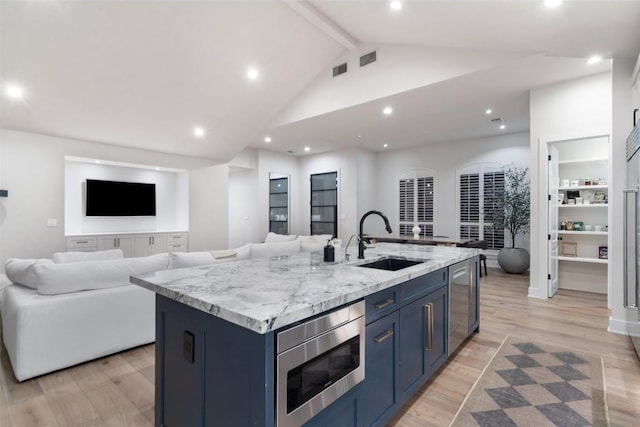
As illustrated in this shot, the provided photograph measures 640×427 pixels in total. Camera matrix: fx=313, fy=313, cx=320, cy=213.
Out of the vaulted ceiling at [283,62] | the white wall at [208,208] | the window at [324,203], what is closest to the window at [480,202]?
the vaulted ceiling at [283,62]

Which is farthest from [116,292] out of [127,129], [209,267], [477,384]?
[127,129]

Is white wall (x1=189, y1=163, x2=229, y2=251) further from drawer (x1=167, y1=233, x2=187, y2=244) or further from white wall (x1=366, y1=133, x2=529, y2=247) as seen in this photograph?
white wall (x1=366, y1=133, x2=529, y2=247)

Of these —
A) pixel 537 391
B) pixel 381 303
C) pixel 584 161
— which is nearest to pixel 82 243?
pixel 381 303

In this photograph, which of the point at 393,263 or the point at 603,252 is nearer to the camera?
the point at 393,263

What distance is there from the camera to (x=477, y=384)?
235 centimetres

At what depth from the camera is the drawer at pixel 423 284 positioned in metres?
1.96

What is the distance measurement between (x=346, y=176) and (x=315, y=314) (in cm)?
750

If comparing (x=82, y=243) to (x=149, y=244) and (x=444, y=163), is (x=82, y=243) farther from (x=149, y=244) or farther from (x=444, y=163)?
(x=444, y=163)

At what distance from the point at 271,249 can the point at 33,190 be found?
416 cm

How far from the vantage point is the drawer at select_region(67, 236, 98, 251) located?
18.6 ft

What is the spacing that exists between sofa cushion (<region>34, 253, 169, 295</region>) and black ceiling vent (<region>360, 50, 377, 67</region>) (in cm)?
414

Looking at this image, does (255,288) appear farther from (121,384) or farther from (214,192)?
(214,192)

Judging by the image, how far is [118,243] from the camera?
249 inches

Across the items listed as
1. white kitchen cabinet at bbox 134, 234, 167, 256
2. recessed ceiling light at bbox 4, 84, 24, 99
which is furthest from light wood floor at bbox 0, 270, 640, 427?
white kitchen cabinet at bbox 134, 234, 167, 256
